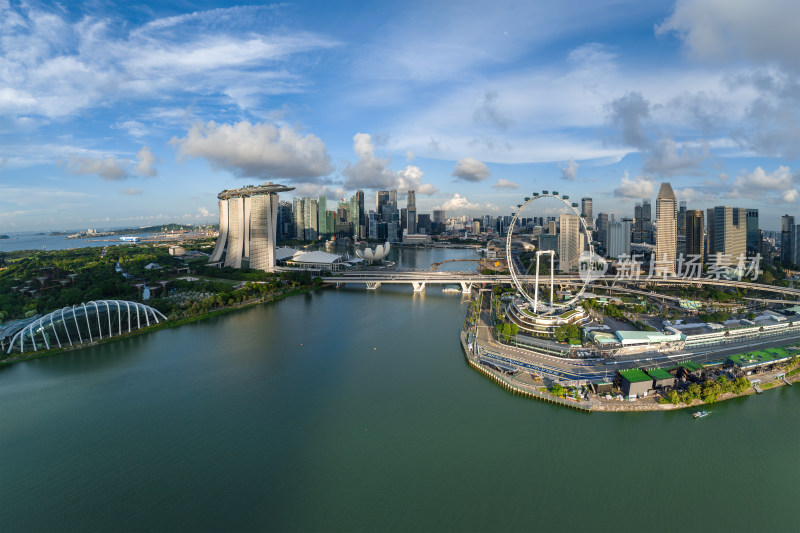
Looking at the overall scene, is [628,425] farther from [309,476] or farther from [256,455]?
[256,455]

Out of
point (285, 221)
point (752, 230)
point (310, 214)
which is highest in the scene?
point (310, 214)

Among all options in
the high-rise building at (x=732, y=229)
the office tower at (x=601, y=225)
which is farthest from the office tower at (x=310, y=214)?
the high-rise building at (x=732, y=229)

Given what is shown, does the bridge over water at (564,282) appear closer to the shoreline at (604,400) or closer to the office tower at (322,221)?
the shoreline at (604,400)

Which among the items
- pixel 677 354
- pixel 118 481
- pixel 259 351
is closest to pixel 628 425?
pixel 677 354

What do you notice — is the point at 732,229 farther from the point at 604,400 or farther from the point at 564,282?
the point at 604,400

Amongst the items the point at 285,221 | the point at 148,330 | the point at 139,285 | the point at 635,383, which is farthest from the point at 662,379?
the point at 285,221

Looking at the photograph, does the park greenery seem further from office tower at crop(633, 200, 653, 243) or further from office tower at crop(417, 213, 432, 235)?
office tower at crop(417, 213, 432, 235)

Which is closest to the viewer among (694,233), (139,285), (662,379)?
(662,379)
